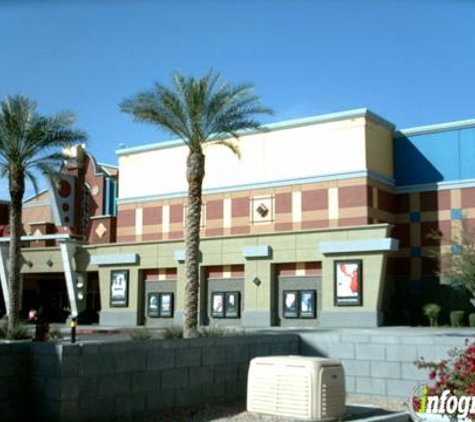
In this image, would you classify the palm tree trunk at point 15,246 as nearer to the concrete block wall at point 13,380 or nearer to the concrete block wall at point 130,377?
the concrete block wall at point 130,377

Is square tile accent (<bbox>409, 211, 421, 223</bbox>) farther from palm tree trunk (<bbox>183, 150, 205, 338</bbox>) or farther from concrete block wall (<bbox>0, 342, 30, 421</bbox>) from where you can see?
concrete block wall (<bbox>0, 342, 30, 421</bbox>)

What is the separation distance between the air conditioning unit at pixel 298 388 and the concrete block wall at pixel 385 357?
243cm

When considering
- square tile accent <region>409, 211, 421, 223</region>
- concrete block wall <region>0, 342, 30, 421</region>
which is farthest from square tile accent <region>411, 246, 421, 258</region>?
concrete block wall <region>0, 342, 30, 421</region>

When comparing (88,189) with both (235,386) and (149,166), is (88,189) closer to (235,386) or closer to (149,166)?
(149,166)

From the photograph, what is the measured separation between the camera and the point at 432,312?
118 ft

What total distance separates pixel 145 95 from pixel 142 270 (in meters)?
21.5

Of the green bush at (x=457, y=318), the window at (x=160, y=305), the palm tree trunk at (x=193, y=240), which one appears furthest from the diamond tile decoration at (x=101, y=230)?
the palm tree trunk at (x=193, y=240)

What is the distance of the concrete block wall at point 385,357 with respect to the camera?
13.7 metres

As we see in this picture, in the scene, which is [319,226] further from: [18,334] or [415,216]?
[18,334]

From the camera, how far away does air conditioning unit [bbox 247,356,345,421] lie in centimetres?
1153

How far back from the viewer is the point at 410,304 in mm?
38719

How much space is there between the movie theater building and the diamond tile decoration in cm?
561

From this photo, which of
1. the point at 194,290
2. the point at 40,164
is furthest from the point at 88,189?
the point at 194,290

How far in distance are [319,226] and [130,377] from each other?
27.3m
